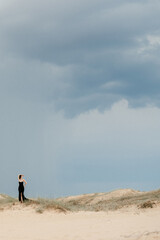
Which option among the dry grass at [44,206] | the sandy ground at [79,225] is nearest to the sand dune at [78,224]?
the sandy ground at [79,225]

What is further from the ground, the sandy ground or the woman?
the woman

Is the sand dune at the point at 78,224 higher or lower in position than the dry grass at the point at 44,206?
lower

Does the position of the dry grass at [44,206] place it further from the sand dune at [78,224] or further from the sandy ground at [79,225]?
the sandy ground at [79,225]

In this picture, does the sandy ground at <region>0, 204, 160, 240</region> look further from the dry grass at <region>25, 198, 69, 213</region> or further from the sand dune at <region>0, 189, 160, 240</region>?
the dry grass at <region>25, 198, 69, 213</region>

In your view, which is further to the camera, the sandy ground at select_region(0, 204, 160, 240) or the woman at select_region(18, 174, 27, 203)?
the woman at select_region(18, 174, 27, 203)

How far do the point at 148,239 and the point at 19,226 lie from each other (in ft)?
24.8

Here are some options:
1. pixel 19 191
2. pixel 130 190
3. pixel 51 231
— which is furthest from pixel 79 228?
pixel 130 190

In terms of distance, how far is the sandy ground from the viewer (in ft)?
50.9

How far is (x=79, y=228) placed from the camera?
1752cm

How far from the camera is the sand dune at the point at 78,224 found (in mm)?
15555

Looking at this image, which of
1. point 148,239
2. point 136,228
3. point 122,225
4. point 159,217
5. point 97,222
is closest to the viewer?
point 148,239

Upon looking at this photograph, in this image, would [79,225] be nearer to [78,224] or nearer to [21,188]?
[78,224]

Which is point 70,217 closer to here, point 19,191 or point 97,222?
point 97,222

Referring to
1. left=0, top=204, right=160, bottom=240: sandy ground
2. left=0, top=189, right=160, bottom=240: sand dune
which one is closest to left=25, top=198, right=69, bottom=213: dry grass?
left=0, top=189, right=160, bottom=240: sand dune
